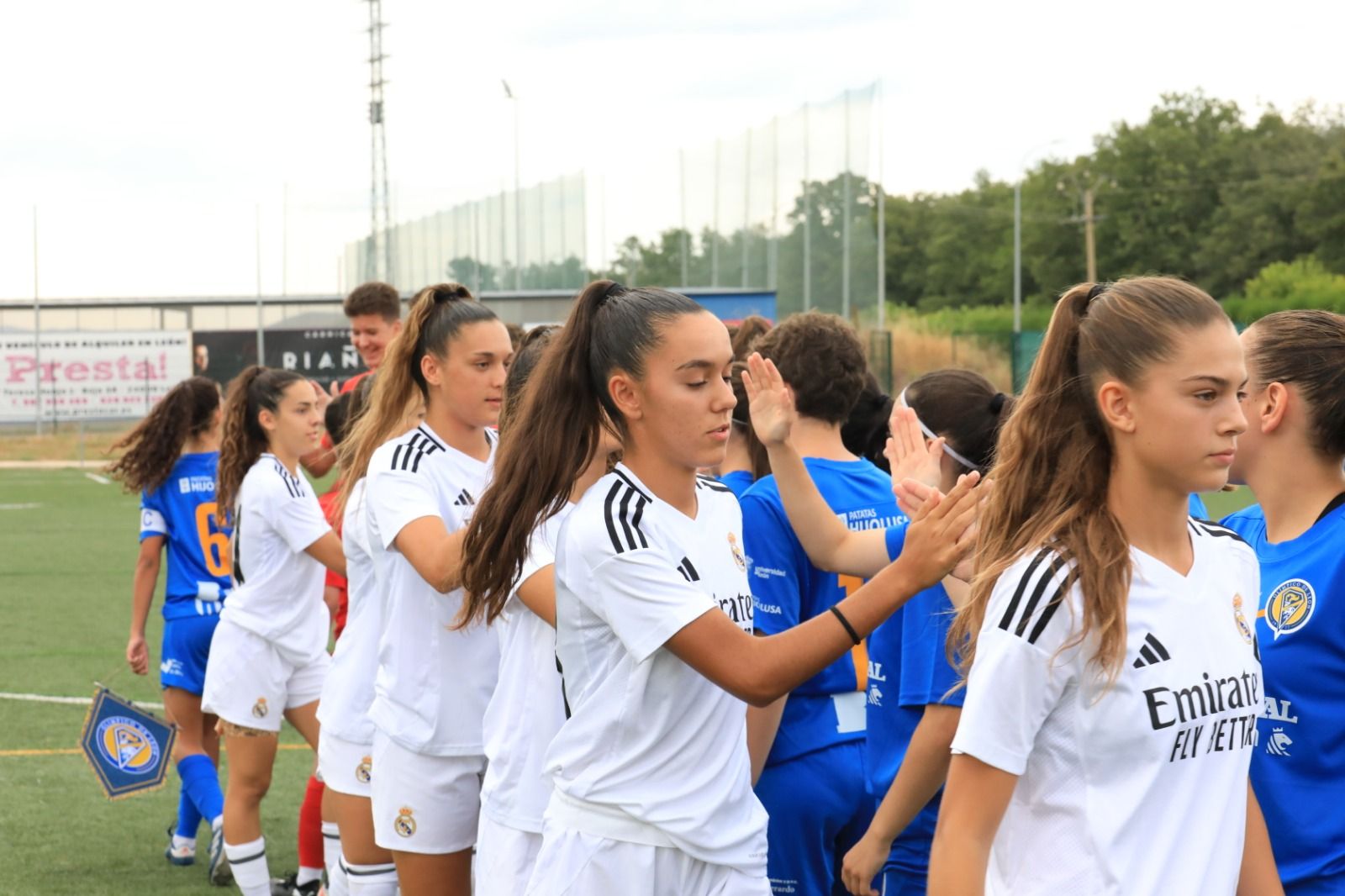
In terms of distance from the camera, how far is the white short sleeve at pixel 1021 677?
2072 mm

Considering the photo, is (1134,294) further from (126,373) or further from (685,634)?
(126,373)

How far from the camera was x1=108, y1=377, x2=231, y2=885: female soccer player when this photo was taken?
6387mm

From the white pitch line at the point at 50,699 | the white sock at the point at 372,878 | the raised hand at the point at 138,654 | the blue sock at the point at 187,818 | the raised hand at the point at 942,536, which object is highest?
the raised hand at the point at 942,536

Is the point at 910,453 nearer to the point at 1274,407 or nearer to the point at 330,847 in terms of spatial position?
the point at 1274,407

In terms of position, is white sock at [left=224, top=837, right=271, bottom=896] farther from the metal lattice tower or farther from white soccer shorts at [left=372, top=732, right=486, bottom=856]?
the metal lattice tower

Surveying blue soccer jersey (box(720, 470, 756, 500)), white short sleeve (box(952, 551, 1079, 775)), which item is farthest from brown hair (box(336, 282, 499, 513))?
white short sleeve (box(952, 551, 1079, 775))

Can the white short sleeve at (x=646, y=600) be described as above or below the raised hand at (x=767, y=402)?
below

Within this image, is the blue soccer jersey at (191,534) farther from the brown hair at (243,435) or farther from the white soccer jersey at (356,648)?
the white soccer jersey at (356,648)

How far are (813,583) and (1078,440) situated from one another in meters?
1.40

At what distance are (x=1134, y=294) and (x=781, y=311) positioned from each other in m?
31.6

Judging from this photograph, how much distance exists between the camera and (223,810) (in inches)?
222

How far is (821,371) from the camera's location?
376 cm

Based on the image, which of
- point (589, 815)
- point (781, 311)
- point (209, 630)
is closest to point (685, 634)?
point (589, 815)

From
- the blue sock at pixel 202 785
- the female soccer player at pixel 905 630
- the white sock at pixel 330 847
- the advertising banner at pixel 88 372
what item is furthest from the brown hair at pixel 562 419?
the advertising banner at pixel 88 372
